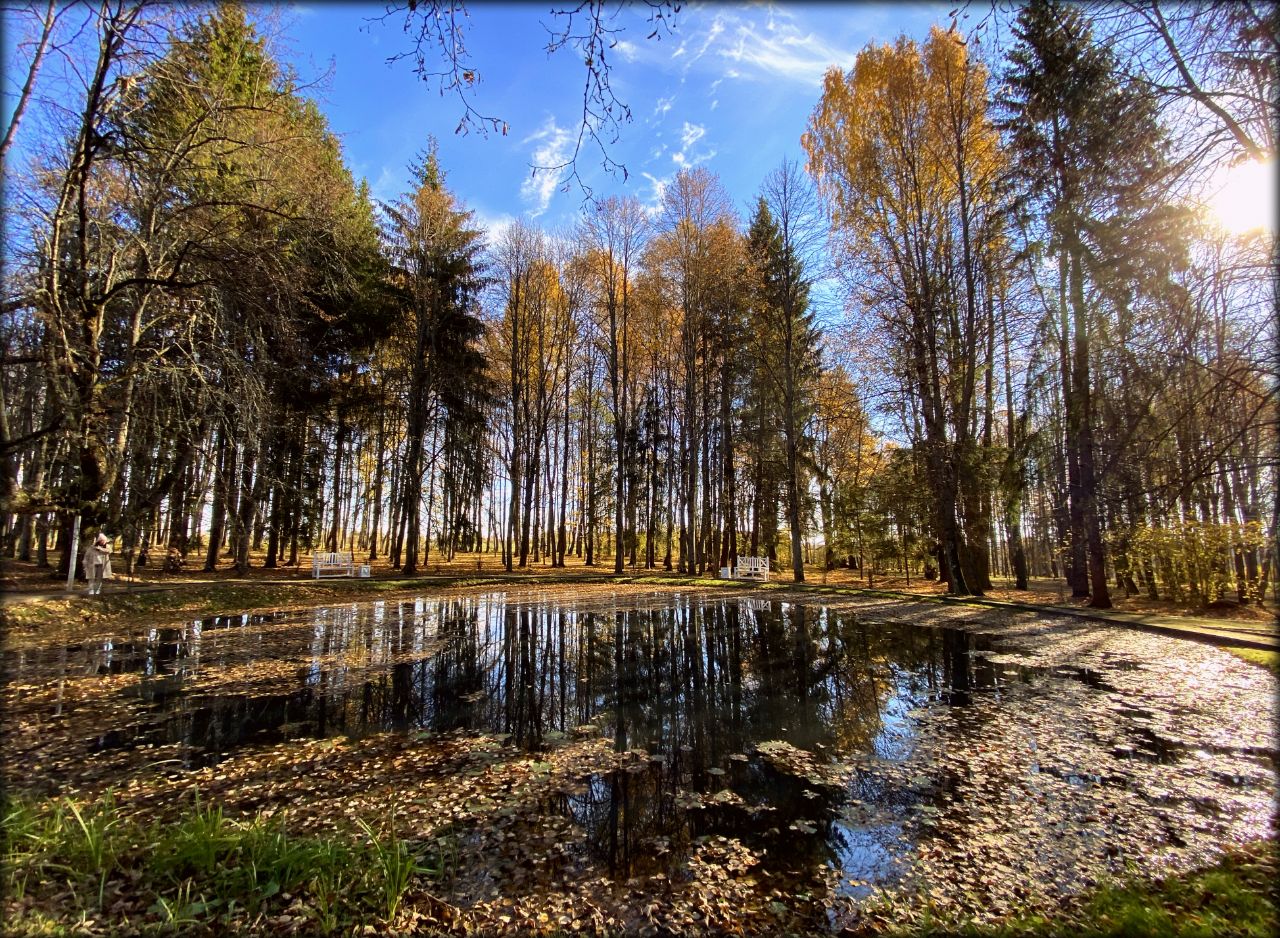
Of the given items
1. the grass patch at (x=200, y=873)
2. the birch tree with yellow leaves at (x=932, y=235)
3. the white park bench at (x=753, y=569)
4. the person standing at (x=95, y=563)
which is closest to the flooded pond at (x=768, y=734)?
the grass patch at (x=200, y=873)

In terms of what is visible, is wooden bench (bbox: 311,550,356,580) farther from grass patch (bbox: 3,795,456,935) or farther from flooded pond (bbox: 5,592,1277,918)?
grass patch (bbox: 3,795,456,935)

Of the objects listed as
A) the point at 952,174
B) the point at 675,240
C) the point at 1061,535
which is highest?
the point at 675,240

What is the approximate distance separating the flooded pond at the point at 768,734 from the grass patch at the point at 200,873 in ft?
1.35

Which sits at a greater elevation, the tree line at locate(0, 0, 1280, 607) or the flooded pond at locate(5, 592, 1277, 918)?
the tree line at locate(0, 0, 1280, 607)

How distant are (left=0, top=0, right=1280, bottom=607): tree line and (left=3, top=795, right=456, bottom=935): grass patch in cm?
415

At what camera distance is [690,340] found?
829 inches

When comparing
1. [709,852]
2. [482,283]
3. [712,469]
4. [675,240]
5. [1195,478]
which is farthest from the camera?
[712,469]

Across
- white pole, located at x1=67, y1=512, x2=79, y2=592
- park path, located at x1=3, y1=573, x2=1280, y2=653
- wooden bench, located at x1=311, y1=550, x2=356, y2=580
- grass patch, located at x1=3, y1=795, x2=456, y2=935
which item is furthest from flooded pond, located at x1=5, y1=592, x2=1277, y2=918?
wooden bench, located at x1=311, y1=550, x2=356, y2=580

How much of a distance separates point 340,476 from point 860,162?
935 inches

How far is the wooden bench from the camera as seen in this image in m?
17.3

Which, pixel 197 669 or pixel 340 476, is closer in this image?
pixel 197 669

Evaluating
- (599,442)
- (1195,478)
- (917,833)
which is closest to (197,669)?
(917,833)

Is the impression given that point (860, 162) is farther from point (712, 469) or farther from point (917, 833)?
point (917, 833)

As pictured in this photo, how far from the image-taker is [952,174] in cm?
1508
